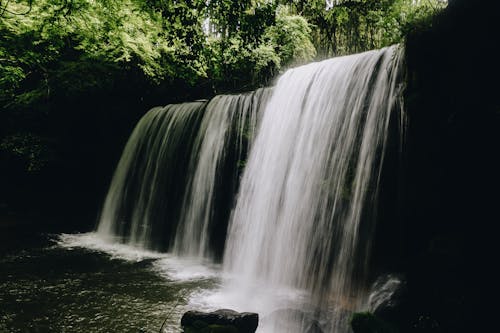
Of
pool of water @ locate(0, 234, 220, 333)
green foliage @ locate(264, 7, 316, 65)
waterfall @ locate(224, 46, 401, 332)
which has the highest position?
green foliage @ locate(264, 7, 316, 65)

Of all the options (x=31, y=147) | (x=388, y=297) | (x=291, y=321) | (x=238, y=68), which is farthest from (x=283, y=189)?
(x=31, y=147)

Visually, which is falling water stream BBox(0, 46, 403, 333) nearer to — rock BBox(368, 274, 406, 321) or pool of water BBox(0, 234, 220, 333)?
pool of water BBox(0, 234, 220, 333)

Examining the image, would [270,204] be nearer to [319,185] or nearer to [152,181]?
[319,185]

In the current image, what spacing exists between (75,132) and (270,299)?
12.2 meters

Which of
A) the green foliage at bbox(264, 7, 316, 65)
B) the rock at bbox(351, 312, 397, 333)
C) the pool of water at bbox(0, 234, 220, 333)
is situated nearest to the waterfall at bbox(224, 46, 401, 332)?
the pool of water at bbox(0, 234, 220, 333)

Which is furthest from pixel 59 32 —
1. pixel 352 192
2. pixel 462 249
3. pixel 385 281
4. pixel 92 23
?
pixel 462 249

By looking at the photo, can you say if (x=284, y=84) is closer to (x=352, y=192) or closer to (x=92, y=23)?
(x=352, y=192)

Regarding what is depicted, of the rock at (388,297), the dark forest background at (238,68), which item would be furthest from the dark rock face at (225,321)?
the dark forest background at (238,68)

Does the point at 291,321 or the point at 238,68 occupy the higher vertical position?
the point at 238,68

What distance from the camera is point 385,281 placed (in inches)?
179

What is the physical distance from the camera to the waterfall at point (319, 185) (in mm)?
5348

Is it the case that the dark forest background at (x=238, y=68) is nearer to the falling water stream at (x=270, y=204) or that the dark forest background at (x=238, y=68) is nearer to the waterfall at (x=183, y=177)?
the falling water stream at (x=270, y=204)

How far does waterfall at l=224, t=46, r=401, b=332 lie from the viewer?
17.5 ft

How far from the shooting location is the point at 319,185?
6.22 meters
